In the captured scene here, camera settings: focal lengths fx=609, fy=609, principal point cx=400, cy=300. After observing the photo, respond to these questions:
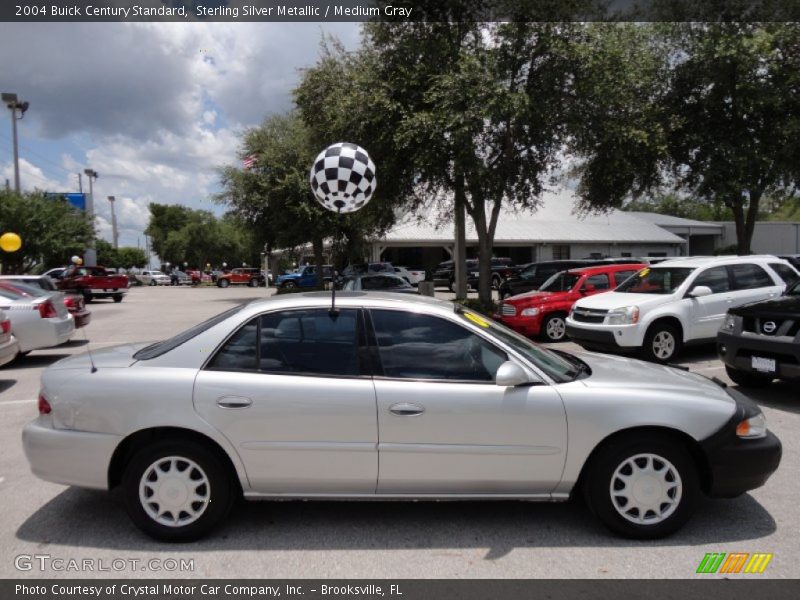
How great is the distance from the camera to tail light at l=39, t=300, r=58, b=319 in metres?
10.5

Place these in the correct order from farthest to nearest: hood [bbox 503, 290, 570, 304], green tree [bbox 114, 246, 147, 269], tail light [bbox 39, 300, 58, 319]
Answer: green tree [bbox 114, 246, 147, 269], hood [bbox 503, 290, 570, 304], tail light [bbox 39, 300, 58, 319]

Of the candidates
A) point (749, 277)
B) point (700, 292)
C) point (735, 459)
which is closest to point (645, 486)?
point (735, 459)

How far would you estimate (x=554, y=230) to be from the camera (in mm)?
38969

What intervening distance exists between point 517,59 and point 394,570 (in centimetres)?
1394

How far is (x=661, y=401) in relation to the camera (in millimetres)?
3707

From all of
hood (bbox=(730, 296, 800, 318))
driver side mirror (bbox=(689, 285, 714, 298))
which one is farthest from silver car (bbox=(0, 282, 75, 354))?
driver side mirror (bbox=(689, 285, 714, 298))

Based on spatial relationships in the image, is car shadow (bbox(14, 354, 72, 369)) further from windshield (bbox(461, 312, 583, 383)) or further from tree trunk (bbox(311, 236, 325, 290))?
tree trunk (bbox(311, 236, 325, 290))

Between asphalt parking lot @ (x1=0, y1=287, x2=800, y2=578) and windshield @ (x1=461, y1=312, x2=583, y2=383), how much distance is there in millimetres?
970

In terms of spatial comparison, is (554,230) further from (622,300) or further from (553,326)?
(622,300)

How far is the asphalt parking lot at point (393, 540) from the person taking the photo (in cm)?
341

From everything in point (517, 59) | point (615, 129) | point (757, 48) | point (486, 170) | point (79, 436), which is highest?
point (757, 48)

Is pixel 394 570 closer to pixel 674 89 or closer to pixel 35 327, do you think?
pixel 35 327

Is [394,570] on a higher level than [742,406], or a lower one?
lower

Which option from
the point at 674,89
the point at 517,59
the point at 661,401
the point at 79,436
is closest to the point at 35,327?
the point at 79,436
